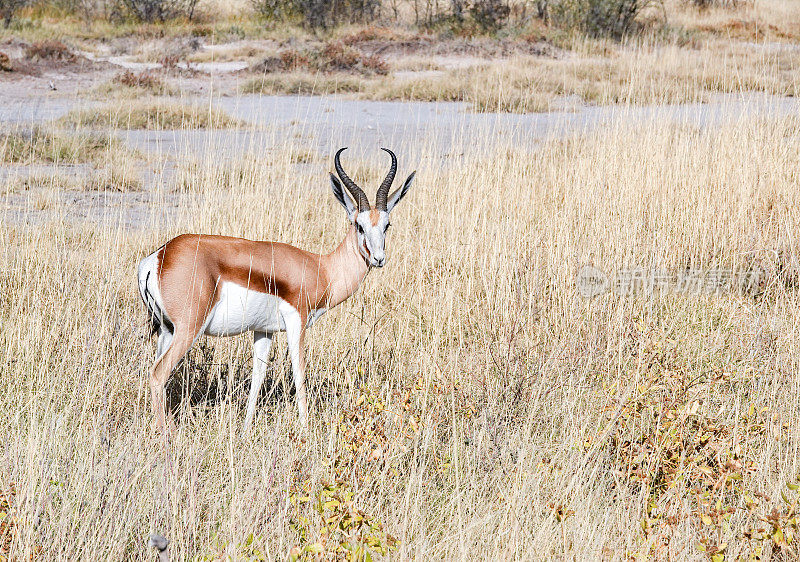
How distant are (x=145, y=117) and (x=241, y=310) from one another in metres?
8.52

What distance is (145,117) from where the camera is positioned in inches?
442

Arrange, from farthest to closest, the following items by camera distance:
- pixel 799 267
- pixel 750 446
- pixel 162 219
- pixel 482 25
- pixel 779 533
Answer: pixel 482 25 → pixel 162 219 → pixel 799 267 → pixel 750 446 → pixel 779 533

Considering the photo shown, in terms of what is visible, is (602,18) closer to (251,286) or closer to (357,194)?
(357,194)

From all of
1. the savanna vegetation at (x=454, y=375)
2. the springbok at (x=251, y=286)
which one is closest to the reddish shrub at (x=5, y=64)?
the savanna vegetation at (x=454, y=375)

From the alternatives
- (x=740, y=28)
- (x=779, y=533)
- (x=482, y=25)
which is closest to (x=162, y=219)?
(x=779, y=533)

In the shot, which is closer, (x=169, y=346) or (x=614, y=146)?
(x=169, y=346)

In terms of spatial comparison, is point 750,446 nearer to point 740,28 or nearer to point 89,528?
point 89,528

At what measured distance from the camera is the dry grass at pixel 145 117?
1036 cm

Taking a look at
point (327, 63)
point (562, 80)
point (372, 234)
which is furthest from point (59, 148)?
point (327, 63)

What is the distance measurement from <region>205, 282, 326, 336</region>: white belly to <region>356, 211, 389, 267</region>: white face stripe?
16.4 inches

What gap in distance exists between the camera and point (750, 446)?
129 inches

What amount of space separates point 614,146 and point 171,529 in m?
5.60

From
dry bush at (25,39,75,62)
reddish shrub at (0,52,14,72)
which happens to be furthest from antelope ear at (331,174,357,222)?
dry bush at (25,39,75,62)

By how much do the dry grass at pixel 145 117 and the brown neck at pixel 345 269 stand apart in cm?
643
